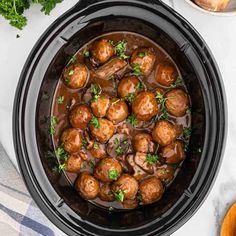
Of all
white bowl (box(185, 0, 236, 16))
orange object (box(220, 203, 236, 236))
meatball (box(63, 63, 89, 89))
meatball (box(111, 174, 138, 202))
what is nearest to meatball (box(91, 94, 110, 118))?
meatball (box(63, 63, 89, 89))

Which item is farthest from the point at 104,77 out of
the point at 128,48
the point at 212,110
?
the point at 212,110

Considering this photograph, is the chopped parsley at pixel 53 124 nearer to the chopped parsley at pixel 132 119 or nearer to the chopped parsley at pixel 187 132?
the chopped parsley at pixel 132 119

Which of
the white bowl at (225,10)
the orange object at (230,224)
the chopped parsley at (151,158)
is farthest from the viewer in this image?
the orange object at (230,224)

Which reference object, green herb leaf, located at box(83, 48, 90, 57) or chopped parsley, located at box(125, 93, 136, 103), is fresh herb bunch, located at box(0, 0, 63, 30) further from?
chopped parsley, located at box(125, 93, 136, 103)

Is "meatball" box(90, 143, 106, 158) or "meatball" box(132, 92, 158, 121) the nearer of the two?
"meatball" box(132, 92, 158, 121)

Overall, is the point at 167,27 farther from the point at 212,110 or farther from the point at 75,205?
the point at 75,205

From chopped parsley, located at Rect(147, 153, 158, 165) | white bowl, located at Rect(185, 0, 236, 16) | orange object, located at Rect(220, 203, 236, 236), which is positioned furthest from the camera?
orange object, located at Rect(220, 203, 236, 236)

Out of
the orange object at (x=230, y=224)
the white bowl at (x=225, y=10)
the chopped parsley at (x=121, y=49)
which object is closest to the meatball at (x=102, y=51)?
the chopped parsley at (x=121, y=49)

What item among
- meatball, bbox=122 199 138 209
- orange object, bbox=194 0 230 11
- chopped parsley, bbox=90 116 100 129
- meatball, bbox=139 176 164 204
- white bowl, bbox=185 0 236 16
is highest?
orange object, bbox=194 0 230 11
